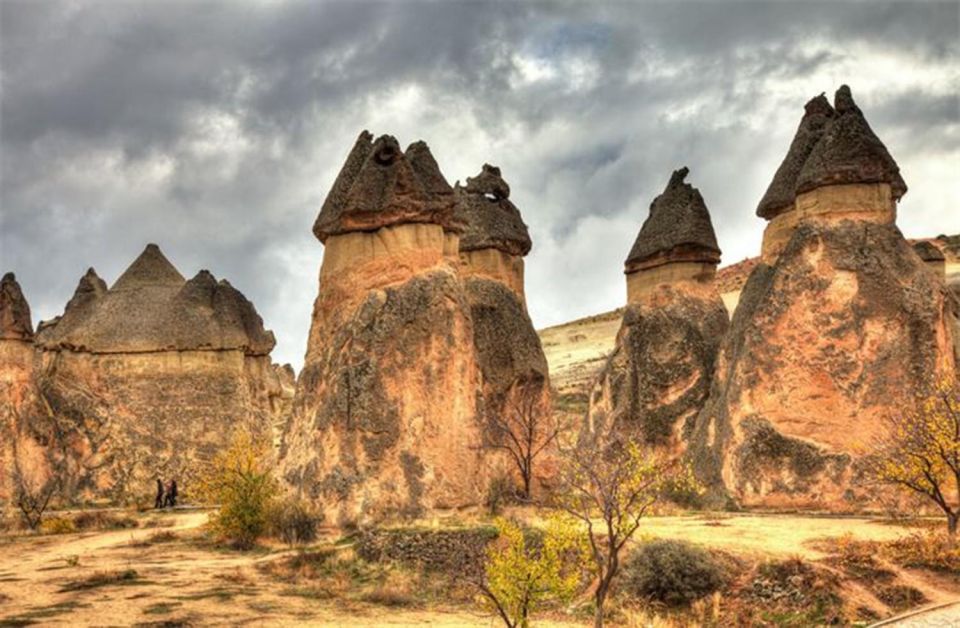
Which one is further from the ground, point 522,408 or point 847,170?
point 847,170

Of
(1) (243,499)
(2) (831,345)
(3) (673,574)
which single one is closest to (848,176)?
(2) (831,345)

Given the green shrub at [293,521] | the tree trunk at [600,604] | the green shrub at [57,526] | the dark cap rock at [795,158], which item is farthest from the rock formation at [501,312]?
the green shrub at [57,526]

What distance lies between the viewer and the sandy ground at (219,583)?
13188mm

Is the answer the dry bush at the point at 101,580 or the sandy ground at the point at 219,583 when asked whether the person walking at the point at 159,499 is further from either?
the dry bush at the point at 101,580

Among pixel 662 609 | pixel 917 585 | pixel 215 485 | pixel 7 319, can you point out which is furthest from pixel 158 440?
pixel 917 585

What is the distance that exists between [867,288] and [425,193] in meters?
9.07

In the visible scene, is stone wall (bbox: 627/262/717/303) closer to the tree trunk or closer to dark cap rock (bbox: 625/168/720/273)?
dark cap rock (bbox: 625/168/720/273)

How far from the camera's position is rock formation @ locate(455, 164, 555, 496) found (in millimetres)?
22438

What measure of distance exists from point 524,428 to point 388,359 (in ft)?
15.4

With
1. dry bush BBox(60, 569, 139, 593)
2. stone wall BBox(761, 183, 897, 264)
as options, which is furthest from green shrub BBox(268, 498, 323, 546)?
stone wall BBox(761, 183, 897, 264)

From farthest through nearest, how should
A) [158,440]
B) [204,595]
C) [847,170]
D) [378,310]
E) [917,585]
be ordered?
[158,440] < [847,170] < [378,310] < [204,595] < [917,585]

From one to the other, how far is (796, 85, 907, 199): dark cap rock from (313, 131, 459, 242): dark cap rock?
7768 mm

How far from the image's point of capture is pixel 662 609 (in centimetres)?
1395

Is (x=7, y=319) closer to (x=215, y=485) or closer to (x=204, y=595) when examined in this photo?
(x=215, y=485)
